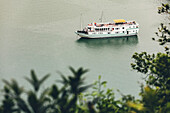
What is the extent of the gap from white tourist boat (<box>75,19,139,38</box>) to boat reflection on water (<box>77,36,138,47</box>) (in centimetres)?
56

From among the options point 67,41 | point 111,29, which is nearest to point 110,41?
point 111,29

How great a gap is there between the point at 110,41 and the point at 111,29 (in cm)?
199

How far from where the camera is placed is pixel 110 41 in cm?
4331

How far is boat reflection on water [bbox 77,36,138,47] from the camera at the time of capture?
136ft

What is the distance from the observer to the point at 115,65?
33.2 m

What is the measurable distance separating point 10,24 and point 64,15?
23.6 feet

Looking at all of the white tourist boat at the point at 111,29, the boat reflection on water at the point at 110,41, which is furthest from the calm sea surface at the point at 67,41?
the white tourist boat at the point at 111,29

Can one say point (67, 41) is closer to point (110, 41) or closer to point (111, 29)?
point (110, 41)

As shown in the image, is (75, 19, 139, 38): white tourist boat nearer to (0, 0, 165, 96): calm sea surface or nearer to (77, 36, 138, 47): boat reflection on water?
(77, 36, 138, 47): boat reflection on water

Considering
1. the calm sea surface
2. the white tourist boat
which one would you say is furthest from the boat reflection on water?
the white tourist boat

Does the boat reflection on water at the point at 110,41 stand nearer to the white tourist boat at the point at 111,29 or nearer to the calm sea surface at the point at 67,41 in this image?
the calm sea surface at the point at 67,41

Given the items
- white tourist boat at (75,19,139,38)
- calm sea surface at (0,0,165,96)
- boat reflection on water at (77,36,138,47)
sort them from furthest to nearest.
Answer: white tourist boat at (75,19,139,38)
boat reflection on water at (77,36,138,47)
calm sea surface at (0,0,165,96)

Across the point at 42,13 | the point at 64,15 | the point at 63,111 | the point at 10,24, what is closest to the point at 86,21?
the point at 64,15

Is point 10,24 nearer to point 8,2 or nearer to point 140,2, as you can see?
point 8,2
